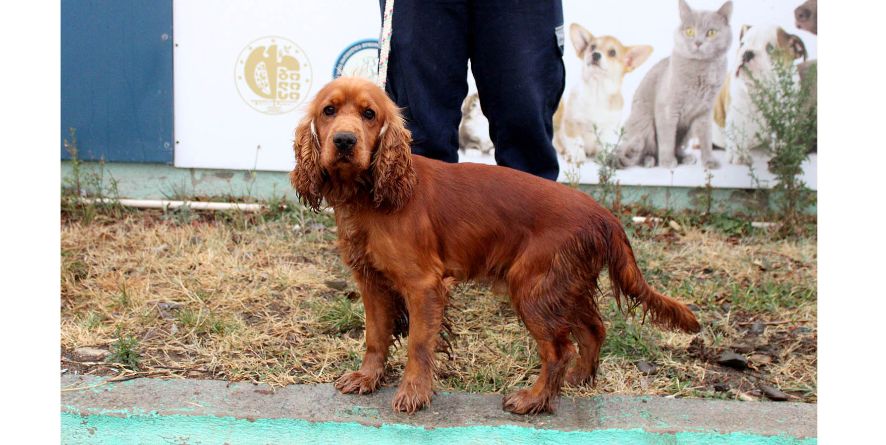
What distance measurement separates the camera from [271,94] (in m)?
5.66

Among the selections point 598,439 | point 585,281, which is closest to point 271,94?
point 585,281

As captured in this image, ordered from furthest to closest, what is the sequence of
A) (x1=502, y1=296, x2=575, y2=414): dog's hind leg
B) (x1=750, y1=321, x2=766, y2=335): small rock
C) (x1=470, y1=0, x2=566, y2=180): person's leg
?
1. (x1=750, y1=321, x2=766, y2=335): small rock
2. (x1=470, y1=0, x2=566, y2=180): person's leg
3. (x1=502, y1=296, x2=575, y2=414): dog's hind leg

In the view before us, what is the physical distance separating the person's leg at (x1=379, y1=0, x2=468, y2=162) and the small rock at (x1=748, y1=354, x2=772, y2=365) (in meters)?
1.65

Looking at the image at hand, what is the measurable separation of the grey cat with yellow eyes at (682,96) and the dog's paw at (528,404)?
3294 mm

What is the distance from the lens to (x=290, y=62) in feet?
18.4

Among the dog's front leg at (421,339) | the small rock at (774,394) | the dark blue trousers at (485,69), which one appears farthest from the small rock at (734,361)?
the dog's front leg at (421,339)

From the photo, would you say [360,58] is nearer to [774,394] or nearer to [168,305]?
[168,305]

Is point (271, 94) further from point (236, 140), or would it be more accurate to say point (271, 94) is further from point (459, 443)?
point (459, 443)

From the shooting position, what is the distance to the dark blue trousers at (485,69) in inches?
130

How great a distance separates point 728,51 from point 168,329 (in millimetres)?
4252

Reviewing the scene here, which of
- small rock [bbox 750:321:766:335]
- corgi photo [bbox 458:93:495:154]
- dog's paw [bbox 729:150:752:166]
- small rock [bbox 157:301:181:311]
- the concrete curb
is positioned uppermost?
corgi photo [bbox 458:93:495:154]

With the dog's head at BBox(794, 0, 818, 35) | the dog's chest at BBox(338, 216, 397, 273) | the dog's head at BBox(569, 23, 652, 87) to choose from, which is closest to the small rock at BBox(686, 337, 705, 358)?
the dog's chest at BBox(338, 216, 397, 273)

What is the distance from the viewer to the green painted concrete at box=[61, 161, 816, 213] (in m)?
5.68

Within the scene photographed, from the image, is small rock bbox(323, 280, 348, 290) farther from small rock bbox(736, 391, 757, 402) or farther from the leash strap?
small rock bbox(736, 391, 757, 402)
